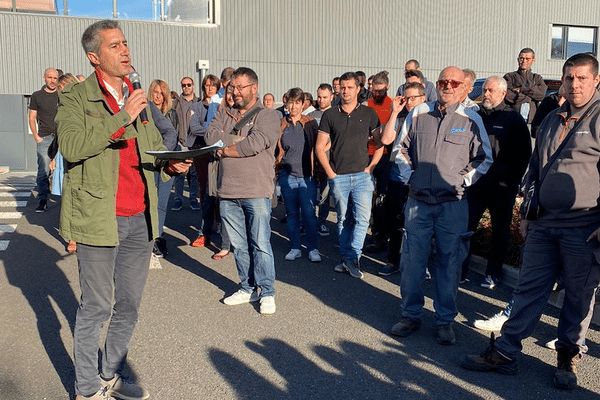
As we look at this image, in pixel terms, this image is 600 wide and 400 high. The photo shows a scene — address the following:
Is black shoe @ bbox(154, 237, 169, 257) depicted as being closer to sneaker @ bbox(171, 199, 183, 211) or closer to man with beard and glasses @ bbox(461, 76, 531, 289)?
sneaker @ bbox(171, 199, 183, 211)

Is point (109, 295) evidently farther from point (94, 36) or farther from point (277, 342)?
point (277, 342)

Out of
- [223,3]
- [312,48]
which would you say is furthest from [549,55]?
[223,3]

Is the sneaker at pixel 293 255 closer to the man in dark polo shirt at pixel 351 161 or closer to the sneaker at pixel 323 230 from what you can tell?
the man in dark polo shirt at pixel 351 161

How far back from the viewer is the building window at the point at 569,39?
79.6 ft

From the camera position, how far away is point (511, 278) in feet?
21.4

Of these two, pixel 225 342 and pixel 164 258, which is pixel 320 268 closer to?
pixel 164 258

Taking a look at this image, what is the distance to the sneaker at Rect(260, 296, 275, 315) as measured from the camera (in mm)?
5515

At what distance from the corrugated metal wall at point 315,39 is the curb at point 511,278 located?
14.6 m

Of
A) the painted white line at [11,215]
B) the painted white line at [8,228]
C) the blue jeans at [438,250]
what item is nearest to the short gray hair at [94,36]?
the blue jeans at [438,250]

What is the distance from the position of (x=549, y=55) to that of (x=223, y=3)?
42.9 ft

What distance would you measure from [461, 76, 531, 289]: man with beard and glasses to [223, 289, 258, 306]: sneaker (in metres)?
2.36

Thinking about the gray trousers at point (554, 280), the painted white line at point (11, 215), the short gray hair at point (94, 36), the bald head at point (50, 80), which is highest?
the bald head at point (50, 80)

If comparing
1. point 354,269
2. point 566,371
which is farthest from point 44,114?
point 566,371

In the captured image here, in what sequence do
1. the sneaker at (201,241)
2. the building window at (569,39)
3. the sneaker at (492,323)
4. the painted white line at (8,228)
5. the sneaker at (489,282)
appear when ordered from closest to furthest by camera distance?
the sneaker at (492,323) → the sneaker at (489,282) → the sneaker at (201,241) → the painted white line at (8,228) → the building window at (569,39)
